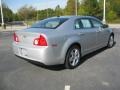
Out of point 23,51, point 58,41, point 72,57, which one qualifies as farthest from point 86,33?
point 23,51

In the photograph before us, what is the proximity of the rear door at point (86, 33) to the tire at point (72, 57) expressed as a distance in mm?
334

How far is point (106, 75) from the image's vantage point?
4.95 meters

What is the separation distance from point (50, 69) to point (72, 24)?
148 centimetres

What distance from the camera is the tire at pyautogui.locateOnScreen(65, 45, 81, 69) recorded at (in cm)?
536

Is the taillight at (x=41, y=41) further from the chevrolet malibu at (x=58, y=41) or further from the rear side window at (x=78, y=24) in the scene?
the rear side window at (x=78, y=24)

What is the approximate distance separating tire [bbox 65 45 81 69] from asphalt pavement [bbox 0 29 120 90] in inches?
5.8

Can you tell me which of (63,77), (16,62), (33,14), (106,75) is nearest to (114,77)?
(106,75)

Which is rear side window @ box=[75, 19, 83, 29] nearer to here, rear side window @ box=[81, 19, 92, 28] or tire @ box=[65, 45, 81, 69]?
rear side window @ box=[81, 19, 92, 28]

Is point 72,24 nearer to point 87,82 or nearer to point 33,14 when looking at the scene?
point 87,82

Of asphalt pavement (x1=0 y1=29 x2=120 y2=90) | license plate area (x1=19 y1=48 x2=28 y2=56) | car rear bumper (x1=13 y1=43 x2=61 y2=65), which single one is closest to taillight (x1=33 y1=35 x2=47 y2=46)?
car rear bumper (x1=13 y1=43 x2=61 y2=65)

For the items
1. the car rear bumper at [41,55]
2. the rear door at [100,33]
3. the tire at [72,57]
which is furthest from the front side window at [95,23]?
the car rear bumper at [41,55]

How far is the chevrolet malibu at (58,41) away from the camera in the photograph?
480cm

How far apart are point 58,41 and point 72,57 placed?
89 cm

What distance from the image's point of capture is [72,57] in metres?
5.58
